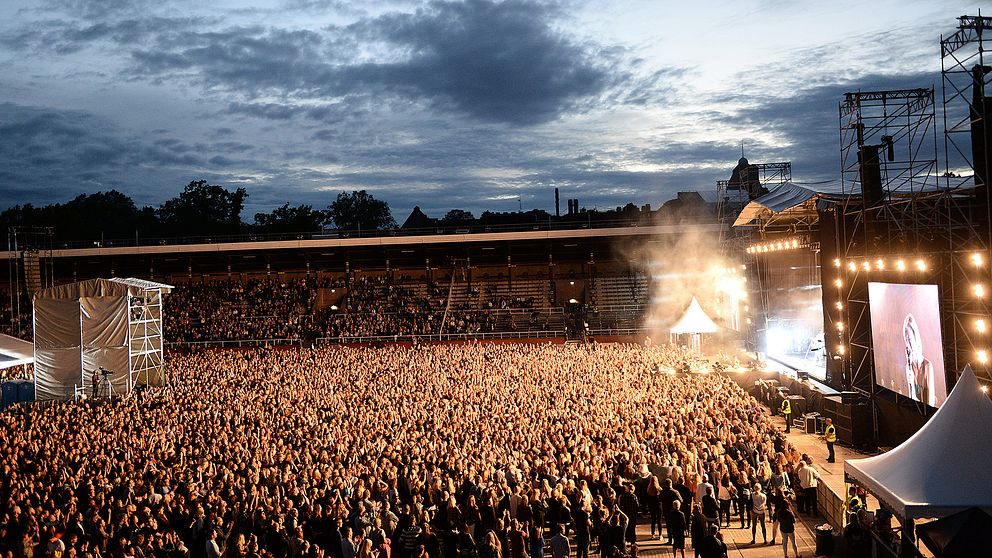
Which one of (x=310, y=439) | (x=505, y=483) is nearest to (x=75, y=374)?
(x=310, y=439)

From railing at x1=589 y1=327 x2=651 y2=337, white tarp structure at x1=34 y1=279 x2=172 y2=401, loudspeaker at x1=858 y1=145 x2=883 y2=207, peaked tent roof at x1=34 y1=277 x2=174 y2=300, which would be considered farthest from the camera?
railing at x1=589 y1=327 x2=651 y2=337

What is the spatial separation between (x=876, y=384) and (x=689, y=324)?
412 inches

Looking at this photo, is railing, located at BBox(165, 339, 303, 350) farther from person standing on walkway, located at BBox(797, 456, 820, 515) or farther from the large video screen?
person standing on walkway, located at BBox(797, 456, 820, 515)

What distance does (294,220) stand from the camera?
65.3 meters

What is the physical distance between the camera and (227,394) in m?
19.3

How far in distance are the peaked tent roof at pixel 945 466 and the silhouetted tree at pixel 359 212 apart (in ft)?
236

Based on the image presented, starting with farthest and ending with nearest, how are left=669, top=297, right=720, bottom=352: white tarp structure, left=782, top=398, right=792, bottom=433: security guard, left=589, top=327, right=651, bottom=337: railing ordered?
left=589, top=327, right=651, bottom=337: railing < left=669, top=297, right=720, bottom=352: white tarp structure < left=782, top=398, right=792, bottom=433: security guard

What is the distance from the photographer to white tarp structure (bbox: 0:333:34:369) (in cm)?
2225

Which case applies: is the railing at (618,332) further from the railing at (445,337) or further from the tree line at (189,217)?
the tree line at (189,217)

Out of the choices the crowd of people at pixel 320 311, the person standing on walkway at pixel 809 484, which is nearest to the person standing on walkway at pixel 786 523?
the person standing on walkway at pixel 809 484

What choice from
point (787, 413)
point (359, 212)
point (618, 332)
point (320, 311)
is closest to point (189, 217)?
point (359, 212)

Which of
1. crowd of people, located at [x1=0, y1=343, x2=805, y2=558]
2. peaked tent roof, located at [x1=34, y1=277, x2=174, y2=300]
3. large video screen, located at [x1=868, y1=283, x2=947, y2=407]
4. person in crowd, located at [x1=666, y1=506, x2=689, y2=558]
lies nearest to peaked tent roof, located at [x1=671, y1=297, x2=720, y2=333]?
crowd of people, located at [x1=0, y1=343, x2=805, y2=558]

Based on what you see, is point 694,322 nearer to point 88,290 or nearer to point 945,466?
point 945,466

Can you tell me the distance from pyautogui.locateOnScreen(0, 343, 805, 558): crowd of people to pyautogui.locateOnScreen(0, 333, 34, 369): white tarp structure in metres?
5.13
